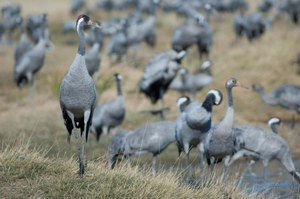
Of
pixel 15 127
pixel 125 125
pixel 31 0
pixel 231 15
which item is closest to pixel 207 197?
pixel 15 127

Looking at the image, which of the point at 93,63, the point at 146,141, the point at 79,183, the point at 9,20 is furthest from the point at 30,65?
the point at 9,20

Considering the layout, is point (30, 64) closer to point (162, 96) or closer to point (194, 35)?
point (162, 96)

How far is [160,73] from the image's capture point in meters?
15.7

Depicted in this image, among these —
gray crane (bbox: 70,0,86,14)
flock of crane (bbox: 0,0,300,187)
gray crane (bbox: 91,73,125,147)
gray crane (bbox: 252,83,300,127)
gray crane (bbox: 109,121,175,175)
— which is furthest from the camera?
gray crane (bbox: 70,0,86,14)

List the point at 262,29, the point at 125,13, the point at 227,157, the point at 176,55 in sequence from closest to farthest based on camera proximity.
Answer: the point at 227,157, the point at 176,55, the point at 262,29, the point at 125,13

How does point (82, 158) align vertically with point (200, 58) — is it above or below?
above

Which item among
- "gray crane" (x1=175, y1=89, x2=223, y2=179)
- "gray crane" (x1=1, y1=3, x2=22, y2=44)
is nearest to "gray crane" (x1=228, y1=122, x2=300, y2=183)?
"gray crane" (x1=175, y1=89, x2=223, y2=179)

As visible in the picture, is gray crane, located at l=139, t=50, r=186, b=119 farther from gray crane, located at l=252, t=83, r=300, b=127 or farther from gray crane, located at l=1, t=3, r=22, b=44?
gray crane, located at l=1, t=3, r=22, b=44

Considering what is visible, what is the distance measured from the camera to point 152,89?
52.1ft

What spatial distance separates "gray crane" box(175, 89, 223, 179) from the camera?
9.61 m

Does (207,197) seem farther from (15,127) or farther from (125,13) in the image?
(125,13)

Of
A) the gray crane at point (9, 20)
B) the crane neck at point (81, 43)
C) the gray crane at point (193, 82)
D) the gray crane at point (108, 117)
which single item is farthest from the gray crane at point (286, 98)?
the gray crane at point (9, 20)

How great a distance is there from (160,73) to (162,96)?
0.53 m

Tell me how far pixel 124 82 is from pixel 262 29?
9.47 m
